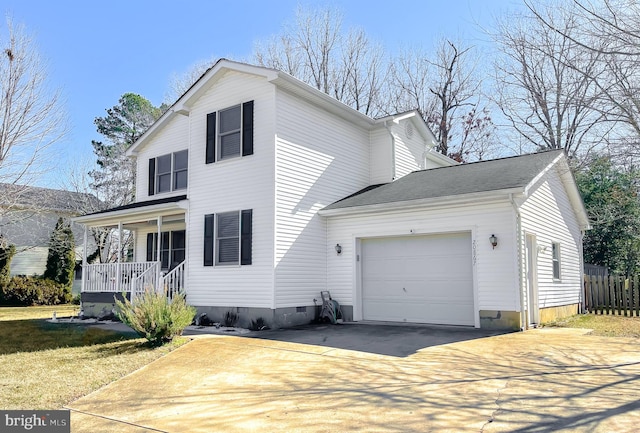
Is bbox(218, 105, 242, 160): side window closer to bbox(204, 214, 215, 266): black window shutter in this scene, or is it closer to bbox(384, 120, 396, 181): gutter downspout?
bbox(204, 214, 215, 266): black window shutter

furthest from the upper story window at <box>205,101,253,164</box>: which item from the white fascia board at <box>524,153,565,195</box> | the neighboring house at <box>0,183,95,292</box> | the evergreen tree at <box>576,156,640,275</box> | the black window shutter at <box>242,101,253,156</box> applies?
the neighboring house at <box>0,183,95,292</box>

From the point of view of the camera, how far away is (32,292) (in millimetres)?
23828

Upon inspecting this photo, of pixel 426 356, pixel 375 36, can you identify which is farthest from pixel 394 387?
pixel 375 36

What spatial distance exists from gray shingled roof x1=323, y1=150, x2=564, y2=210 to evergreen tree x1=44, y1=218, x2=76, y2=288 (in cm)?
1832

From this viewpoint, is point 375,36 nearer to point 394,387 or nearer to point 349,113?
point 349,113

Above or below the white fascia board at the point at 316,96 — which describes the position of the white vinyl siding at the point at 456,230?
below

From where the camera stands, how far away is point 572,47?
7953 millimetres

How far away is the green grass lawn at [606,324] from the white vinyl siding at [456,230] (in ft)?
7.63

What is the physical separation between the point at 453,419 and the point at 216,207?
9.81 m

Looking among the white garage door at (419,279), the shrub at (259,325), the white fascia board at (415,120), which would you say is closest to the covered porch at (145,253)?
the shrub at (259,325)

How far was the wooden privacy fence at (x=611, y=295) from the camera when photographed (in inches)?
628

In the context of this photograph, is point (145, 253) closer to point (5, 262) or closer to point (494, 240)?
point (5, 262)

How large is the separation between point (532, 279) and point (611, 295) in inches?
243

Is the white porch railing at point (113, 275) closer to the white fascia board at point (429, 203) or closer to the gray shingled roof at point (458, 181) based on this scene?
the white fascia board at point (429, 203)
